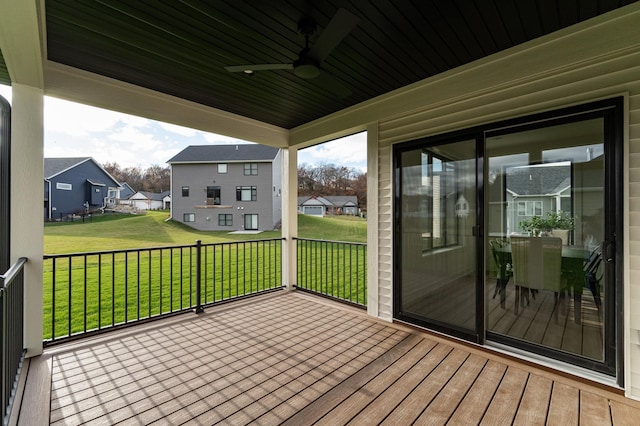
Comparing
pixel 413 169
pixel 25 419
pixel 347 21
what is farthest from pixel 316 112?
pixel 25 419

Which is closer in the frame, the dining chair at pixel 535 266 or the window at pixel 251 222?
the dining chair at pixel 535 266

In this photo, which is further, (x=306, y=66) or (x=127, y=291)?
(x=127, y=291)

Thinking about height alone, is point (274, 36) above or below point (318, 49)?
above

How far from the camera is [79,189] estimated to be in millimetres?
5102

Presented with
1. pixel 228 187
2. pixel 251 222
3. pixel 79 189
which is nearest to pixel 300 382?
pixel 79 189

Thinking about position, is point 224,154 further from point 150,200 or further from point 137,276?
point 137,276

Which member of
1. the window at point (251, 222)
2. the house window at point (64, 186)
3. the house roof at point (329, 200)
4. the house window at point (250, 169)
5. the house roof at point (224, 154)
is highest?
the house roof at point (224, 154)

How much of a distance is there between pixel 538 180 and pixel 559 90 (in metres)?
0.72

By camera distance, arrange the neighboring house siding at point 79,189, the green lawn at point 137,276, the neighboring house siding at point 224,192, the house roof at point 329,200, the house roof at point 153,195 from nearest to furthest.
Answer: the green lawn at point 137,276 < the house roof at point 329,200 < the neighboring house siding at point 79,189 < the house roof at point 153,195 < the neighboring house siding at point 224,192

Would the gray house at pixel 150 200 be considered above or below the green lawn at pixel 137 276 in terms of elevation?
above

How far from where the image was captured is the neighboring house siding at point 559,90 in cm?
182

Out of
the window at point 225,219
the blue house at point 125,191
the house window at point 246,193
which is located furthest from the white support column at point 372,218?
the window at point 225,219

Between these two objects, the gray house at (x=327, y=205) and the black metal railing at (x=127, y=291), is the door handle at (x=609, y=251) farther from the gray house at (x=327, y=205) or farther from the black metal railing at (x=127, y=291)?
the black metal railing at (x=127, y=291)

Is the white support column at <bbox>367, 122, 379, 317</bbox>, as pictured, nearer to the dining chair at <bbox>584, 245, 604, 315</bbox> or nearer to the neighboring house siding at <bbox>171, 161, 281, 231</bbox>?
the dining chair at <bbox>584, 245, 604, 315</bbox>
